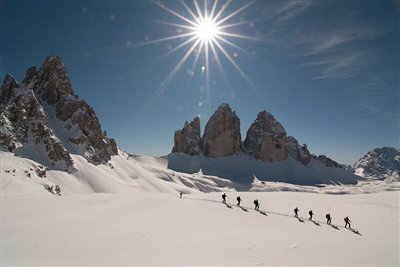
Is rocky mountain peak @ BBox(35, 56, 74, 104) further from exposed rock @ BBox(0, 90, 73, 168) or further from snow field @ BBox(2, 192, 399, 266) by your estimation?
snow field @ BBox(2, 192, 399, 266)

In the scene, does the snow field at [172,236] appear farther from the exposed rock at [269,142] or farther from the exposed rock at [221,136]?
the exposed rock at [269,142]

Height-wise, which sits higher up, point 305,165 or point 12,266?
point 305,165

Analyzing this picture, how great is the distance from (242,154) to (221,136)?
19.5m

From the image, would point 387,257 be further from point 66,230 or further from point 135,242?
point 66,230

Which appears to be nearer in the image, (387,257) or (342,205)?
(387,257)

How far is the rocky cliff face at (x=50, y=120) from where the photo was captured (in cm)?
7360

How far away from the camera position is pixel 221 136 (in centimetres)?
17962

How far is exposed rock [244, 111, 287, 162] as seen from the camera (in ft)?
610

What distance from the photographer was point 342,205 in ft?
104

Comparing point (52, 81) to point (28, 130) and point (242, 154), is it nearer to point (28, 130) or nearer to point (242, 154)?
point (28, 130)

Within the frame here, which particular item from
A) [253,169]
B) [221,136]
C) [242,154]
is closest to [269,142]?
[242,154]

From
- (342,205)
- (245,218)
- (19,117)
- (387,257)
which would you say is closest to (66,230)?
(245,218)

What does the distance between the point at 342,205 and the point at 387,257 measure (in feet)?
62.3

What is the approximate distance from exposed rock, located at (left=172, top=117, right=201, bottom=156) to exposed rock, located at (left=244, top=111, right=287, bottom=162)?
36.9 metres
